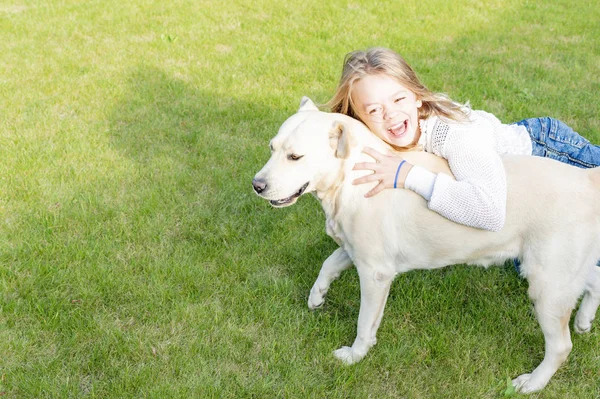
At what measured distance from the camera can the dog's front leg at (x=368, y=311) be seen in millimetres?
3168

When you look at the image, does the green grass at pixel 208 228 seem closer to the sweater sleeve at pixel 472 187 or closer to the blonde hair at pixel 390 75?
the sweater sleeve at pixel 472 187

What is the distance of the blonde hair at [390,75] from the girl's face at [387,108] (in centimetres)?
5

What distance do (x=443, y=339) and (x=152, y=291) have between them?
1864 millimetres

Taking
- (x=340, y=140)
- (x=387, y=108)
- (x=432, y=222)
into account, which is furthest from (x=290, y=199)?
(x=387, y=108)

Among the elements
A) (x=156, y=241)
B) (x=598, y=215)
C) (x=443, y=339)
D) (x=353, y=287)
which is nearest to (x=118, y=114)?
(x=156, y=241)

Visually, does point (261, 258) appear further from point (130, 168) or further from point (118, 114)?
point (118, 114)

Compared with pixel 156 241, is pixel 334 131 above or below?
above

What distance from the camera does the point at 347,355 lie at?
11.1 ft

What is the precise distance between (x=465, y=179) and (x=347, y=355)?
1215 millimetres

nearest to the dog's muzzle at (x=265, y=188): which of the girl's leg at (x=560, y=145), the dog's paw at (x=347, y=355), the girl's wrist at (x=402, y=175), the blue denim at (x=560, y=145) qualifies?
the girl's wrist at (x=402, y=175)

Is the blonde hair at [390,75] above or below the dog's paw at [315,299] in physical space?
above

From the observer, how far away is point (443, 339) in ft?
11.5

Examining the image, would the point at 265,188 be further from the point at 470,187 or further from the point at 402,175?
the point at 470,187

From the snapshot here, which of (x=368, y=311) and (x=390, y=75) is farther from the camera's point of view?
(x=390, y=75)
